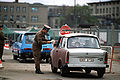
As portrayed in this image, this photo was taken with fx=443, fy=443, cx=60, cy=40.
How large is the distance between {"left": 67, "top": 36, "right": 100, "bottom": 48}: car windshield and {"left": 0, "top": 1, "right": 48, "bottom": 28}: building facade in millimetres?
127983

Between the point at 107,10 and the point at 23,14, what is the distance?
5413cm

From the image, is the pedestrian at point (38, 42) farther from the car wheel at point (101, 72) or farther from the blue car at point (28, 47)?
the blue car at point (28, 47)

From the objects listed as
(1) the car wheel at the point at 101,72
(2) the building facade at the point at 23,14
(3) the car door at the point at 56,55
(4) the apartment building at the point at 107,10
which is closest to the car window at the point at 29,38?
(3) the car door at the point at 56,55

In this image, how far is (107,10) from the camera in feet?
628

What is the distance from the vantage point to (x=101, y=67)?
1500 centimetres

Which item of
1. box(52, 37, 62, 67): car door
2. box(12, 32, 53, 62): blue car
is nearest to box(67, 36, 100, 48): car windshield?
box(52, 37, 62, 67): car door

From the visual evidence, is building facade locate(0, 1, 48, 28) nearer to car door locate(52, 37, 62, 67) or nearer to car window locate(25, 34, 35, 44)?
car window locate(25, 34, 35, 44)

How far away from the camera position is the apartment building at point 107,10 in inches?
7196

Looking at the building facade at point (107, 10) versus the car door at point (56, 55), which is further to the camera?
the building facade at point (107, 10)

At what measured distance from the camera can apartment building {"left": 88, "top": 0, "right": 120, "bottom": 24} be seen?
183 metres

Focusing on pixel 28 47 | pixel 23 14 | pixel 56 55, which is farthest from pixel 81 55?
pixel 23 14

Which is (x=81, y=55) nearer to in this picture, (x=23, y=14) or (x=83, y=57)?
(x=83, y=57)

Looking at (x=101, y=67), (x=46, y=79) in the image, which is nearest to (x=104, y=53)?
(x=101, y=67)

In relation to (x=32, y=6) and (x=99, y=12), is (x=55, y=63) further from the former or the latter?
(x=99, y=12)
